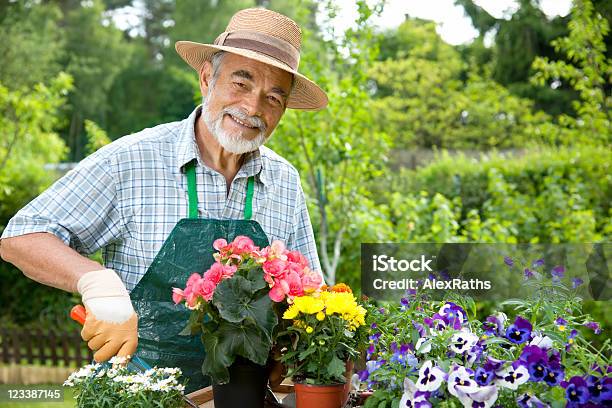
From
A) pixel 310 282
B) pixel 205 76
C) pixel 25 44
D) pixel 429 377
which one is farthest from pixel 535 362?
pixel 25 44

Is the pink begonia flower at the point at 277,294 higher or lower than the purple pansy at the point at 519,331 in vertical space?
higher

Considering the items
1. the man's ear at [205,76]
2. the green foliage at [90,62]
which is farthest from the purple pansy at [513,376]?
the green foliage at [90,62]

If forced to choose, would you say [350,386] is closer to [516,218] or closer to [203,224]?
[203,224]

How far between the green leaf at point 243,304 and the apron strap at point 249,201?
2.49 ft

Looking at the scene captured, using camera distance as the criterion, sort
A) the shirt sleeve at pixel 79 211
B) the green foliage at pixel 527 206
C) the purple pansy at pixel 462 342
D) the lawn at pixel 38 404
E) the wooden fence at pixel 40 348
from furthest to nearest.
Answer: the wooden fence at pixel 40 348 → the lawn at pixel 38 404 → the green foliage at pixel 527 206 → the shirt sleeve at pixel 79 211 → the purple pansy at pixel 462 342

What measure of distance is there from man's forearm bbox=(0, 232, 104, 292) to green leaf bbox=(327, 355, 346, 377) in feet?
2.06

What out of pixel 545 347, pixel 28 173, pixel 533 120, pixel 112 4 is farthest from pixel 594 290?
pixel 112 4

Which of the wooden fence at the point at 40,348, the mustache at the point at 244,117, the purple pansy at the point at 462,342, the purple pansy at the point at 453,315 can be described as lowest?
the wooden fence at the point at 40,348

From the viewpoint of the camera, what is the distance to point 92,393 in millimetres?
1313

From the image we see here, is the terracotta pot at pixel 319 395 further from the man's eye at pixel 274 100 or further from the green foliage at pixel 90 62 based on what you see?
the green foliage at pixel 90 62

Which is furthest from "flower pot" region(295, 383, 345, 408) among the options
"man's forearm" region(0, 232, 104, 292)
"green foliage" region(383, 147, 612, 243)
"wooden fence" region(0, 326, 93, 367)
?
"wooden fence" region(0, 326, 93, 367)

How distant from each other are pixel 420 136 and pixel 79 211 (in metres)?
12.3

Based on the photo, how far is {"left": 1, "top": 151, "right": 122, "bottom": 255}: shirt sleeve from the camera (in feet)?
5.72

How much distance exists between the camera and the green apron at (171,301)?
187 cm
